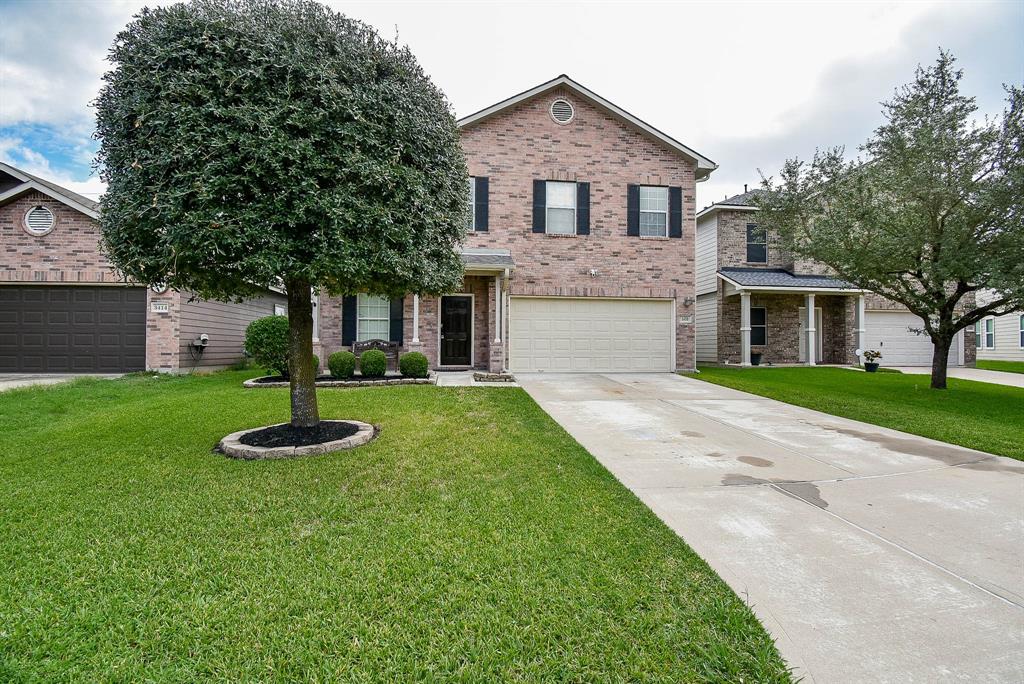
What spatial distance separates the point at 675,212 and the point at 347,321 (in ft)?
30.2

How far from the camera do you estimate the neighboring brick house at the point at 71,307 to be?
1109 centimetres

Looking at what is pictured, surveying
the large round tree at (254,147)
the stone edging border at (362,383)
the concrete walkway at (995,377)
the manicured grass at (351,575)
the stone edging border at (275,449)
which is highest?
the large round tree at (254,147)

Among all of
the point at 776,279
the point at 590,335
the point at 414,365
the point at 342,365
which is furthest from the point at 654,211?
the point at 342,365

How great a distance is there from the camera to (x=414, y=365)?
32.9 feet

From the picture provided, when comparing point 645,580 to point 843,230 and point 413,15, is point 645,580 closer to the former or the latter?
point 843,230

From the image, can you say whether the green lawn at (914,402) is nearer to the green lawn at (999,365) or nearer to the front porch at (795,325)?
the front porch at (795,325)

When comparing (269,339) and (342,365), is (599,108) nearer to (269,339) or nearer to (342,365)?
(342,365)

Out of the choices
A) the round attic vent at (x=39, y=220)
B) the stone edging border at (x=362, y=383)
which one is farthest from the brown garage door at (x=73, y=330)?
the stone edging border at (x=362, y=383)

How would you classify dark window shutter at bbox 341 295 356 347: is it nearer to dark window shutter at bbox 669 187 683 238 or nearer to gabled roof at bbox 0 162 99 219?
gabled roof at bbox 0 162 99 219

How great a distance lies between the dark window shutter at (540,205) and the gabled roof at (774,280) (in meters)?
7.26

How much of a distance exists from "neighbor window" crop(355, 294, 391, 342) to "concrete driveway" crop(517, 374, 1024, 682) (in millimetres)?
6891

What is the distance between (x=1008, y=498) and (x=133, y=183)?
7.77m

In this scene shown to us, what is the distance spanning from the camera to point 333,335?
38.0 feet

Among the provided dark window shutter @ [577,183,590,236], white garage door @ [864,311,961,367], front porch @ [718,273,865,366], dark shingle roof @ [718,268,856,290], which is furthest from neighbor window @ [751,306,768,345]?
dark window shutter @ [577,183,590,236]
